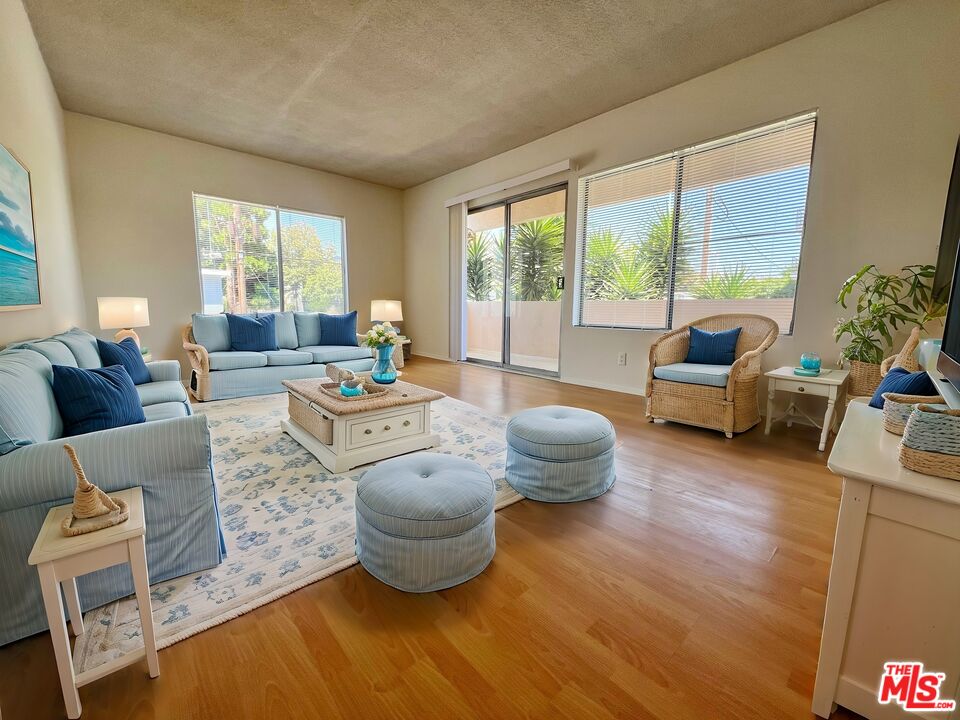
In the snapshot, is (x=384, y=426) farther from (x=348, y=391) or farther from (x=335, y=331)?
(x=335, y=331)

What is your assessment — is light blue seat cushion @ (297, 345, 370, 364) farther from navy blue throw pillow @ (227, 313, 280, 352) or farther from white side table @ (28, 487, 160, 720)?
white side table @ (28, 487, 160, 720)

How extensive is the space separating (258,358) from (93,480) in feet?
11.0

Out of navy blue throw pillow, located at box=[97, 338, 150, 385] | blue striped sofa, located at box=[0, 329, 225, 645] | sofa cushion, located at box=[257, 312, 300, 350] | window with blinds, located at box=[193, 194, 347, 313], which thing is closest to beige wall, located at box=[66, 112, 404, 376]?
window with blinds, located at box=[193, 194, 347, 313]

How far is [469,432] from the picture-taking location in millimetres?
3082

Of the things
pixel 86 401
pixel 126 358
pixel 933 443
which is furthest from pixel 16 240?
pixel 933 443

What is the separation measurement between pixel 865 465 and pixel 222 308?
635cm

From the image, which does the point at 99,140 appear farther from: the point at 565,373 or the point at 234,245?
the point at 565,373

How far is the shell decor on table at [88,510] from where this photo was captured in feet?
3.33

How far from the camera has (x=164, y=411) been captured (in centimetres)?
227

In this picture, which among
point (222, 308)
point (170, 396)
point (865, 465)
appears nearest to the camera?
point (865, 465)

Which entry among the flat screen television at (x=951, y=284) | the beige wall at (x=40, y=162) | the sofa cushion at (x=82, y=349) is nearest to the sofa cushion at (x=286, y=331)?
the beige wall at (x=40, y=162)

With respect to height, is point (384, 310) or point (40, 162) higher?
point (40, 162)

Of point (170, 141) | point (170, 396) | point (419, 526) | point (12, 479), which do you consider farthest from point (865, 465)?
point (170, 141)

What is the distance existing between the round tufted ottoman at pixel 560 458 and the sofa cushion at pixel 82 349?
8.15 ft
